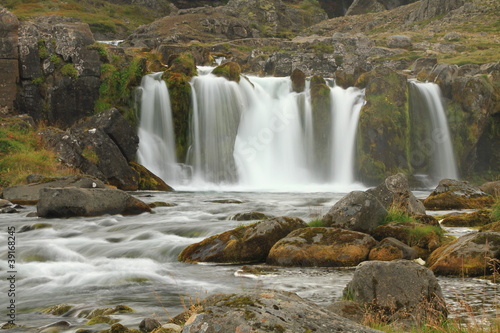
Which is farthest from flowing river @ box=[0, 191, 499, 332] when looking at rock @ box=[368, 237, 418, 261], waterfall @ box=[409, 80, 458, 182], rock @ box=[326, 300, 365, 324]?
waterfall @ box=[409, 80, 458, 182]

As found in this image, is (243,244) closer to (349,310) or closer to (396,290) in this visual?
(396,290)

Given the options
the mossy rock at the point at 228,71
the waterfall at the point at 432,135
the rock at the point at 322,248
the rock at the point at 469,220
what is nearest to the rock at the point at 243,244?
the rock at the point at 322,248

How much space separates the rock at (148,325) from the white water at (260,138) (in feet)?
76.7

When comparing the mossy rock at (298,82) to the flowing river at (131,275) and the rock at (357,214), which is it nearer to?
the flowing river at (131,275)

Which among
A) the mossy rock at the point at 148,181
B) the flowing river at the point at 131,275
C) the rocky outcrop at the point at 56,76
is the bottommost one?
the flowing river at the point at 131,275

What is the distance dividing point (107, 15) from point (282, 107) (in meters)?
61.5

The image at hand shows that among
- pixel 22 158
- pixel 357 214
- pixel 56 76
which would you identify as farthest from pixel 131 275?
pixel 56 76

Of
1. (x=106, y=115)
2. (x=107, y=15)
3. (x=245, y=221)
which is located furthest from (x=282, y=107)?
(x=107, y=15)

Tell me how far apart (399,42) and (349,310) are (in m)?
66.2

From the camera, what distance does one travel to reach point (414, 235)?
1132 cm

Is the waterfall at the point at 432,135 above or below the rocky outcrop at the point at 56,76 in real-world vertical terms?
below

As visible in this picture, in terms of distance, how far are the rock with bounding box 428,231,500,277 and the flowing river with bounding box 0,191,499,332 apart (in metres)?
0.36

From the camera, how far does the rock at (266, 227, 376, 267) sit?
10469 mm

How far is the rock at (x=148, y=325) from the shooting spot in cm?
624
